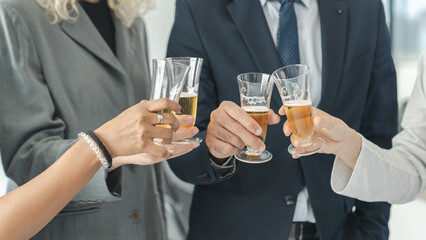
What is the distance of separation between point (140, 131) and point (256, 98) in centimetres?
43

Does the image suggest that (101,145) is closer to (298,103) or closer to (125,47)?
(298,103)

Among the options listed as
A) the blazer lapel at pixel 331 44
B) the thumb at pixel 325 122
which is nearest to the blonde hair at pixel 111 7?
the blazer lapel at pixel 331 44

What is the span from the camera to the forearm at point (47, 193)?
1369 millimetres

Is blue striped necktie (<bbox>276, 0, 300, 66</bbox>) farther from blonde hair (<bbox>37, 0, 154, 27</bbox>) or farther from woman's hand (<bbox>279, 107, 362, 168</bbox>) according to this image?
blonde hair (<bbox>37, 0, 154, 27</bbox>)

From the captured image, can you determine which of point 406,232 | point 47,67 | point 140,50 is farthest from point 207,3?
point 406,232

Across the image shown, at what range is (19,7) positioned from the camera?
1810 mm

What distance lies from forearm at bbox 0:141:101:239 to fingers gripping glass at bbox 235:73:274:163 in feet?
1.69

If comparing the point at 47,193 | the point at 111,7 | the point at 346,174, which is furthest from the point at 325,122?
the point at 111,7

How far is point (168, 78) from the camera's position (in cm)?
148

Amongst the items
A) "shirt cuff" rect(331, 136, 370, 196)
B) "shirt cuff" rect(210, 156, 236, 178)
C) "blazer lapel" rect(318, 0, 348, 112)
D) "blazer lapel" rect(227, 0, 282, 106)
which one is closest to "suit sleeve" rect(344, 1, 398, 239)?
"blazer lapel" rect(318, 0, 348, 112)

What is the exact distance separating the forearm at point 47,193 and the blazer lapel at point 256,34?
847 mm

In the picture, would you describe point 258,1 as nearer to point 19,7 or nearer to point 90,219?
point 19,7

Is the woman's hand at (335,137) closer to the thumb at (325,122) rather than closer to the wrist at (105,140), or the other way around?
the thumb at (325,122)

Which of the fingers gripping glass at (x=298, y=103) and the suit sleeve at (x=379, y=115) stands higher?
the fingers gripping glass at (x=298, y=103)
